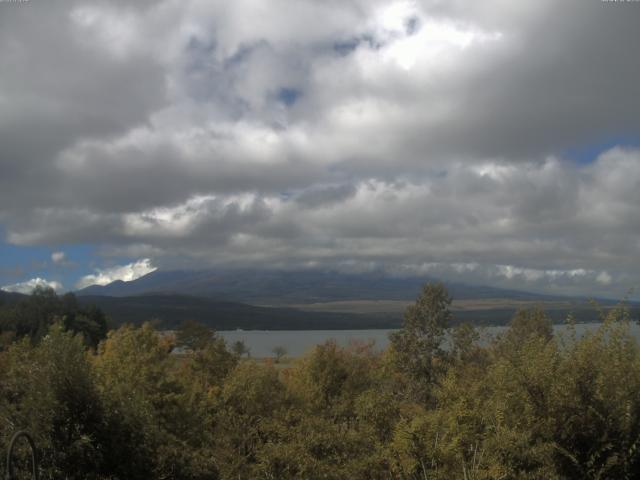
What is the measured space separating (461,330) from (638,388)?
30.0 m

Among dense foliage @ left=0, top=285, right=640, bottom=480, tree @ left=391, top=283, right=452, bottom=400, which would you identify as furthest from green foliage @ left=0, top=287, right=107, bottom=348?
dense foliage @ left=0, top=285, right=640, bottom=480

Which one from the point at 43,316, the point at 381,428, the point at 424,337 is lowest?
the point at 381,428

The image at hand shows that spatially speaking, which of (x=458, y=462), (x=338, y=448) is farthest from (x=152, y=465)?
(x=458, y=462)

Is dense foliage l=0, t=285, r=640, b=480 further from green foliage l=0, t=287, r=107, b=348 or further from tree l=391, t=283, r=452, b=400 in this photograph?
green foliage l=0, t=287, r=107, b=348

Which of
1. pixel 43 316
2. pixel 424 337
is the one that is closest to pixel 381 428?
pixel 424 337

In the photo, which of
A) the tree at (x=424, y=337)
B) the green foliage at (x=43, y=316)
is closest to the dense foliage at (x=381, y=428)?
the tree at (x=424, y=337)

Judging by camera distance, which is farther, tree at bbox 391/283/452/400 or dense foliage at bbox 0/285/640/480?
tree at bbox 391/283/452/400

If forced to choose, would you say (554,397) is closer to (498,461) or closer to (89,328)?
(498,461)

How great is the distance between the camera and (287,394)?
25.0m

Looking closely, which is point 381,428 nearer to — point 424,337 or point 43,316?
point 424,337

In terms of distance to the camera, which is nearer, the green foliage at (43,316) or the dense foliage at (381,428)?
the dense foliage at (381,428)

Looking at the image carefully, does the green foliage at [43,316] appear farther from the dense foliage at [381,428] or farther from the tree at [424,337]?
the dense foliage at [381,428]

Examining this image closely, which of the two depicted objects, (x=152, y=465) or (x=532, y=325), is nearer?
(x=152, y=465)

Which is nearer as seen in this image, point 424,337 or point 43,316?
point 424,337
